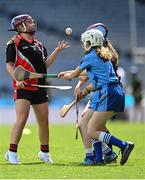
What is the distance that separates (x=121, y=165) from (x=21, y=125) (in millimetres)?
1466

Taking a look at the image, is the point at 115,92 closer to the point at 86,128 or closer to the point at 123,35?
the point at 86,128

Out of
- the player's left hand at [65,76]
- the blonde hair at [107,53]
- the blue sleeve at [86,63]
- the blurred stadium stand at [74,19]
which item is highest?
the blurred stadium stand at [74,19]

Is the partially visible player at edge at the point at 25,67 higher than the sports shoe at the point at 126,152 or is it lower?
higher

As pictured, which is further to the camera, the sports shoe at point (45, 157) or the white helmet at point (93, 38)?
the sports shoe at point (45, 157)

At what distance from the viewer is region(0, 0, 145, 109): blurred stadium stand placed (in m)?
32.1

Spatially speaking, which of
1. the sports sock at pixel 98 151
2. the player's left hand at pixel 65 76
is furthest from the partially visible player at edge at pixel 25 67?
the sports sock at pixel 98 151

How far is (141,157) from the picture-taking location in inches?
451

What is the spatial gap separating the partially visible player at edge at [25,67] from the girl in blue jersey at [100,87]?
61cm

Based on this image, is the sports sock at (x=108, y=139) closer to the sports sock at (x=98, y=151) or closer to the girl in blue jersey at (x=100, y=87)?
the girl in blue jersey at (x=100, y=87)

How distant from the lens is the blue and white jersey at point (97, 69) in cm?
989

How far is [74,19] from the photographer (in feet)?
109

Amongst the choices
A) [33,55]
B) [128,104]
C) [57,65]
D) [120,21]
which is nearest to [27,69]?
[33,55]

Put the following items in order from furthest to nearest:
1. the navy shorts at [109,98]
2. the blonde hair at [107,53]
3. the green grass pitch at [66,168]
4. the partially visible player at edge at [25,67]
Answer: the partially visible player at edge at [25,67] < the blonde hair at [107,53] < the navy shorts at [109,98] < the green grass pitch at [66,168]

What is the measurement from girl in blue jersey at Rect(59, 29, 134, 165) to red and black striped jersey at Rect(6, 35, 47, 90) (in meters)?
0.60
